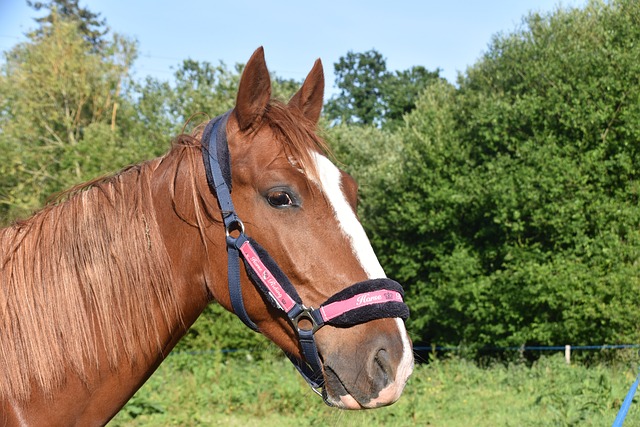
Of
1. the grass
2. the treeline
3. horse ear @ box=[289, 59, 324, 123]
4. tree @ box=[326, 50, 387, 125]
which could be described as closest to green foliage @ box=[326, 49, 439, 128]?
tree @ box=[326, 50, 387, 125]

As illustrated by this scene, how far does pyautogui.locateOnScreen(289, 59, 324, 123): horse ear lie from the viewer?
2.35 m

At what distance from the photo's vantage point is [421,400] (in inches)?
343

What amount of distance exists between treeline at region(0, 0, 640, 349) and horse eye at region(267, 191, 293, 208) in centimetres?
1288

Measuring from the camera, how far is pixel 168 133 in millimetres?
21297

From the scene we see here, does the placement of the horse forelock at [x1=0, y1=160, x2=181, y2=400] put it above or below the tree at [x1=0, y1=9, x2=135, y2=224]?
below

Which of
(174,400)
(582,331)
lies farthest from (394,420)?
(582,331)

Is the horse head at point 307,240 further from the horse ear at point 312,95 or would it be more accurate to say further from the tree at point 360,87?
the tree at point 360,87

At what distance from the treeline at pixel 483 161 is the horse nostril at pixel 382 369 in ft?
43.2

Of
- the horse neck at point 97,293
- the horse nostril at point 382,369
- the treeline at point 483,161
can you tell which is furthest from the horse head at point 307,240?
the treeline at point 483,161

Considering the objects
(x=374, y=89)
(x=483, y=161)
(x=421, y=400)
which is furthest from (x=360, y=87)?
(x=421, y=400)

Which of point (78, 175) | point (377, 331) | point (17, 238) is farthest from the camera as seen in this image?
point (78, 175)

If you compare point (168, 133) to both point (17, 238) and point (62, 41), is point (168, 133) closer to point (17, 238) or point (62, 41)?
point (62, 41)

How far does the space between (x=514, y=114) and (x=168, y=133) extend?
1197cm

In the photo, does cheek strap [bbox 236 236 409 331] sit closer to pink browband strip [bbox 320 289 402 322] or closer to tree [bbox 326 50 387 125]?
pink browband strip [bbox 320 289 402 322]
